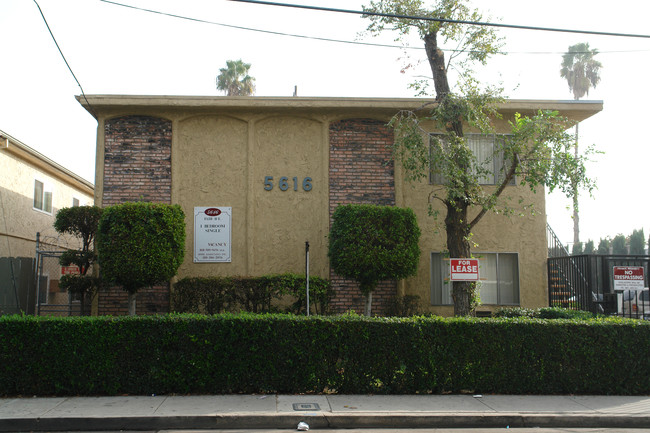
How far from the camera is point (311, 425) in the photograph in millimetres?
7262

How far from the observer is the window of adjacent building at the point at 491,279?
1388cm

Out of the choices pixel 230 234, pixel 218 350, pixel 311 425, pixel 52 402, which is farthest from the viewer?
pixel 230 234

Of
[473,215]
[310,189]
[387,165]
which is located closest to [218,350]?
[310,189]

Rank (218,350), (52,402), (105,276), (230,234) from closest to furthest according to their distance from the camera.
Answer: (52,402) → (218,350) → (105,276) → (230,234)

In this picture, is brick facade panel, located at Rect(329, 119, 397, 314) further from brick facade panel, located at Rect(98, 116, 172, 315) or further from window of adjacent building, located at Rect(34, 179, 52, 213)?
window of adjacent building, located at Rect(34, 179, 52, 213)

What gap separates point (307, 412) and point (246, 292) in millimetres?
5266

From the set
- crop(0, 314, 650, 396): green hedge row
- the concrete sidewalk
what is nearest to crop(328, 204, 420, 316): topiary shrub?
crop(0, 314, 650, 396): green hedge row

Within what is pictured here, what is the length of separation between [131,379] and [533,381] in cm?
609

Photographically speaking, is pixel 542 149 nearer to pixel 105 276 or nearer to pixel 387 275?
pixel 387 275

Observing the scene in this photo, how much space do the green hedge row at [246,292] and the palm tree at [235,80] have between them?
2689 centimetres

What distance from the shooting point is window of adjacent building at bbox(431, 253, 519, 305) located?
13.9 metres

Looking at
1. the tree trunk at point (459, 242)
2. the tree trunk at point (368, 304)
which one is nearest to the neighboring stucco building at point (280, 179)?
the tree trunk at point (368, 304)

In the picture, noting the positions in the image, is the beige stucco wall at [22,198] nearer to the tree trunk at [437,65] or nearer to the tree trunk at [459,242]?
the tree trunk at [459,242]

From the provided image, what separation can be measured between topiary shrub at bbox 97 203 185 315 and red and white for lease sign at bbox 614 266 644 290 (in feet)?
29.9
